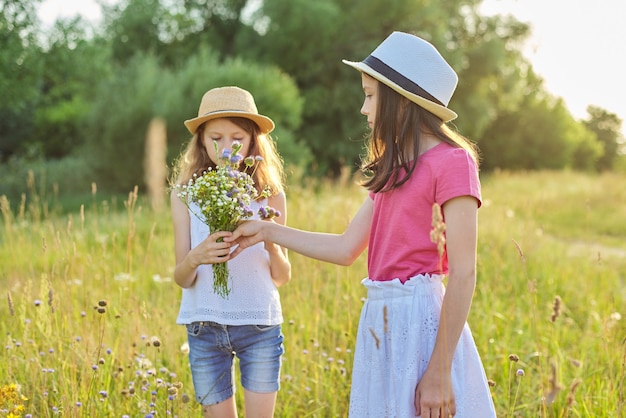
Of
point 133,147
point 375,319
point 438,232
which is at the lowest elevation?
point 375,319

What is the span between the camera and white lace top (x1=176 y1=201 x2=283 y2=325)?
2.52m

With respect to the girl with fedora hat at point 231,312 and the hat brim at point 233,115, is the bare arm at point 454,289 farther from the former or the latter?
the hat brim at point 233,115

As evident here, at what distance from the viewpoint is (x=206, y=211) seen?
226 centimetres

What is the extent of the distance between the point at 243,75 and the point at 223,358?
11.7 meters

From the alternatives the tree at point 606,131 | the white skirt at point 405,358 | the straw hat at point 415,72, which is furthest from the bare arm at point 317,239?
the tree at point 606,131

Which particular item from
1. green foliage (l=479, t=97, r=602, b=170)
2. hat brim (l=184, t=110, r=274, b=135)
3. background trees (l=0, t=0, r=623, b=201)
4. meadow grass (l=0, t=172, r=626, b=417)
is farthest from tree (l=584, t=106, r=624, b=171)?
hat brim (l=184, t=110, r=274, b=135)

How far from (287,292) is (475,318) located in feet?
4.31

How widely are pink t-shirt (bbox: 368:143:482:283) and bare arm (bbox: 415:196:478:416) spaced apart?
6 cm

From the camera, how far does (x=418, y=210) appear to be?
2072 mm

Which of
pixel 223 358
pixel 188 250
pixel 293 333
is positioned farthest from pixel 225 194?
pixel 293 333

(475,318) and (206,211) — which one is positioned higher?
(206,211)

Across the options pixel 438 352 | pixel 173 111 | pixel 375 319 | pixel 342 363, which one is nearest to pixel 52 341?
pixel 342 363

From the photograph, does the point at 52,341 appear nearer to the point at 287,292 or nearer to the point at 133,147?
the point at 287,292

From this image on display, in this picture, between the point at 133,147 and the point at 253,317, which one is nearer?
the point at 253,317
